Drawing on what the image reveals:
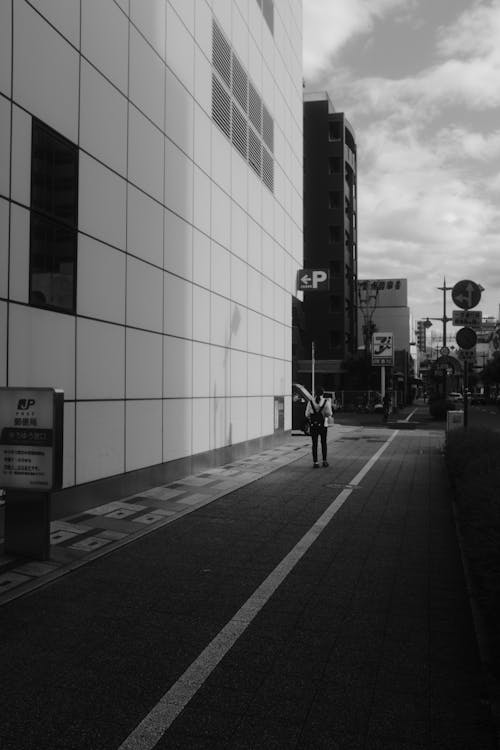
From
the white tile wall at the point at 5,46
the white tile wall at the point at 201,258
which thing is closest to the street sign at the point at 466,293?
the white tile wall at the point at 201,258

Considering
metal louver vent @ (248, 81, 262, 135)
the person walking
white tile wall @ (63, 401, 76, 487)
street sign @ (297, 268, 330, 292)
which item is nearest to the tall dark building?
street sign @ (297, 268, 330, 292)

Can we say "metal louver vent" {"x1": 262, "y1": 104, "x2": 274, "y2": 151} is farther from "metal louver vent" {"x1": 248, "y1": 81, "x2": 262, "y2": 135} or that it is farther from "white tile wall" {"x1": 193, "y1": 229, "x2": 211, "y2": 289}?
"white tile wall" {"x1": 193, "y1": 229, "x2": 211, "y2": 289}

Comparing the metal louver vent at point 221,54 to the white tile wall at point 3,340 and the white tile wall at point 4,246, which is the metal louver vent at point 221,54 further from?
the white tile wall at point 3,340

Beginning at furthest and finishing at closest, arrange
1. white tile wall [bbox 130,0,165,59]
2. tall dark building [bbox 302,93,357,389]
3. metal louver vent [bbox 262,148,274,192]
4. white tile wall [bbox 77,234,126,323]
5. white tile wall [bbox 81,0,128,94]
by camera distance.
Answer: tall dark building [bbox 302,93,357,389] < metal louver vent [bbox 262,148,274,192] < white tile wall [bbox 130,0,165,59] < white tile wall [bbox 81,0,128,94] < white tile wall [bbox 77,234,126,323]

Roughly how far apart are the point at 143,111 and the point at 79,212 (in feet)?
10.9

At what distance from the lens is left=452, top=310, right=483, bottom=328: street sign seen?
15.0 m

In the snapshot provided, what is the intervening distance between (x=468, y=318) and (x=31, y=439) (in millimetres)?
11505

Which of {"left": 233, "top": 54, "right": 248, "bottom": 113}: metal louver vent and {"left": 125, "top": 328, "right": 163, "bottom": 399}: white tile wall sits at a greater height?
{"left": 233, "top": 54, "right": 248, "bottom": 113}: metal louver vent

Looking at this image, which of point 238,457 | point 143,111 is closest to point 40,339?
point 143,111

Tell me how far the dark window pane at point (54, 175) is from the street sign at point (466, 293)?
880 cm

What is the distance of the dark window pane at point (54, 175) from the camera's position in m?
8.61

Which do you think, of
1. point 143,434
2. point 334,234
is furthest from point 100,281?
point 334,234

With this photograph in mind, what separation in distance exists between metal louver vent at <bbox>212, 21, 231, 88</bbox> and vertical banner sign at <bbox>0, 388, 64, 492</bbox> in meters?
12.5

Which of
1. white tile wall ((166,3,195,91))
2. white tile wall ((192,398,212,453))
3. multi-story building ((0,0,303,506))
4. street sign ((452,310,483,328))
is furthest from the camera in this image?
street sign ((452,310,483,328))
